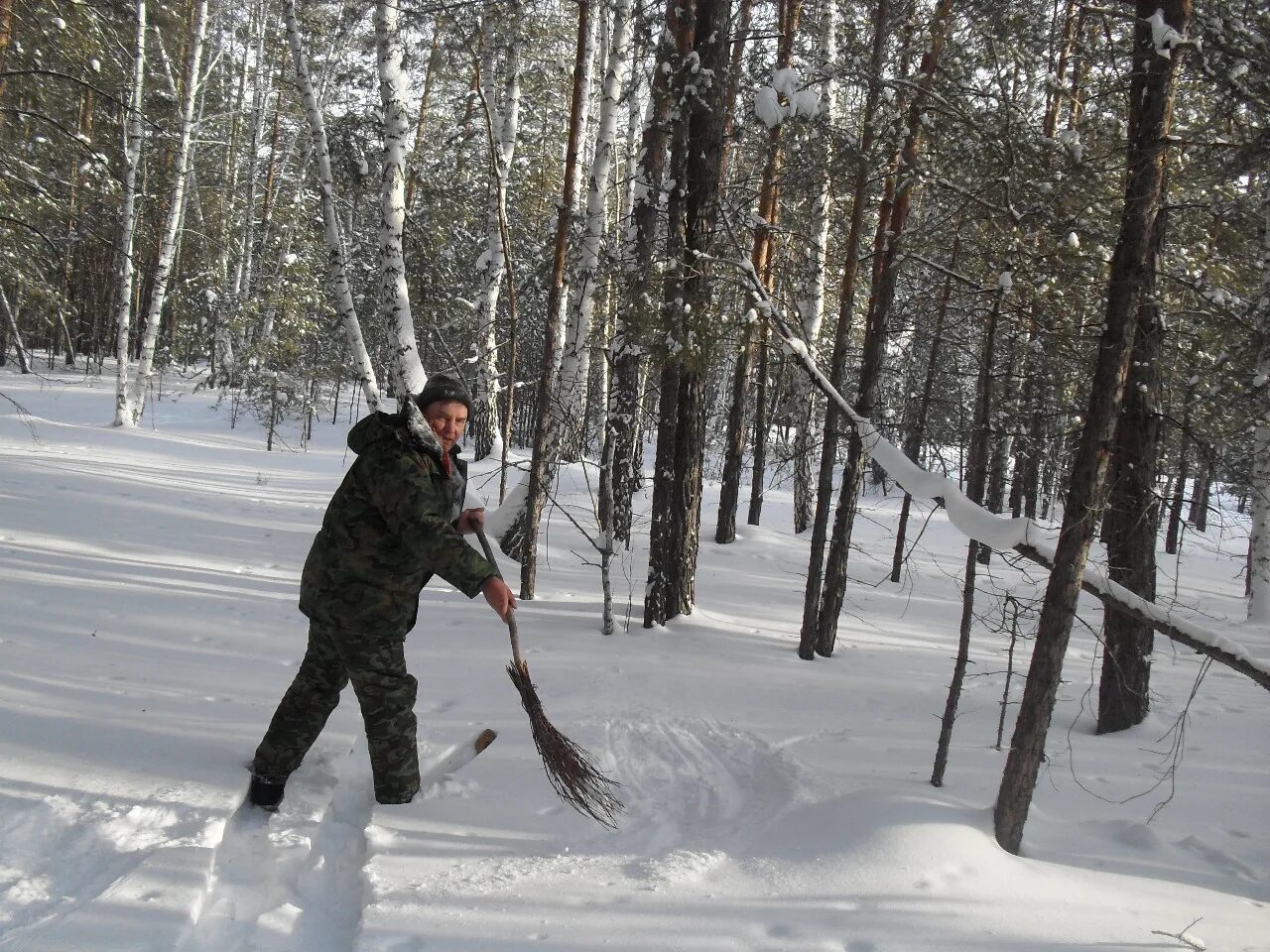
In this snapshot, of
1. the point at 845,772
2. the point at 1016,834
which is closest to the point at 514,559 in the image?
the point at 845,772

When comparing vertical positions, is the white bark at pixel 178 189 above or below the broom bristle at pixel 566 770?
above

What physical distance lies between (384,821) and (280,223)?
27082 millimetres

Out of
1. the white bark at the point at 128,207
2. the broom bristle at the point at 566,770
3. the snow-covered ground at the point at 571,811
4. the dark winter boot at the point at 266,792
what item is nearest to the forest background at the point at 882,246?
the white bark at the point at 128,207

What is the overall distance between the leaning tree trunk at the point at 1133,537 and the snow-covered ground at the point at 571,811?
282 millimetres

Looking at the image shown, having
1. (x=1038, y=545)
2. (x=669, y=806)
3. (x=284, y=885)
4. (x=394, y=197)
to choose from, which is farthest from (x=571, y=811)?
(x=394, y=197)

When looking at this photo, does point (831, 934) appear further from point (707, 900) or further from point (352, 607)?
point (352, 607)

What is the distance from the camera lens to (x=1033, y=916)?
110 inches

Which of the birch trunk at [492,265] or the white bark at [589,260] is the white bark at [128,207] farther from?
the white bark at [589,260]

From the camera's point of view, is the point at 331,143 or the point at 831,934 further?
the point at 331,143

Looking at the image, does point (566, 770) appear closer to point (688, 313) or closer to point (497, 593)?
point (497, 593)

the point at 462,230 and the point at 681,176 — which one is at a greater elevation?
the point at 462,230

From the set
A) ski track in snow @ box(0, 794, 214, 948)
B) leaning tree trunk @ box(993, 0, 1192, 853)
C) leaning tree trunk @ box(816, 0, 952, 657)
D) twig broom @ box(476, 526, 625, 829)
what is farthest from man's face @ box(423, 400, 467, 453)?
leaning tree trunk @ box(816, 0, 952, 657)

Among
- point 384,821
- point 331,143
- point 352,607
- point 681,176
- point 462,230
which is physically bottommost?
point 384,821

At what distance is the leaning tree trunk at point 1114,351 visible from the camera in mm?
3133
